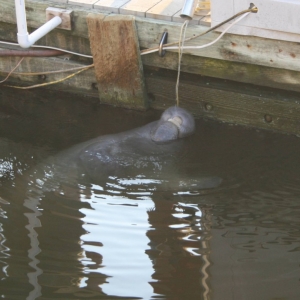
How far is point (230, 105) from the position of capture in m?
6.30

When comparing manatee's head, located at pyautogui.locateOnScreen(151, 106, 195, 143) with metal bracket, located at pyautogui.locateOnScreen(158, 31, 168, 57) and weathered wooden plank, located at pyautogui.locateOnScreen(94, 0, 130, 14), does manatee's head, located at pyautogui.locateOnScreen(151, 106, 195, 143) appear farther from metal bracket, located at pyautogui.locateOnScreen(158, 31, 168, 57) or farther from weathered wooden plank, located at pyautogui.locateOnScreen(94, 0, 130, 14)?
weathered wooden plank, located at pyautogui.locateOnScreen(94, 0, 130, 14)

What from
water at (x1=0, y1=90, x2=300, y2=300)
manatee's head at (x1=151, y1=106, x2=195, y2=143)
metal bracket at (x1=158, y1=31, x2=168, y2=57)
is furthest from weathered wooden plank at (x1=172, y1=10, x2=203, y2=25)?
water at (x1=0, y1=90, x2=300, y2=300)

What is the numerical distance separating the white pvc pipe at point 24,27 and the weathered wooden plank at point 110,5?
459 mm

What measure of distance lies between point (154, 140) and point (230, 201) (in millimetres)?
1211

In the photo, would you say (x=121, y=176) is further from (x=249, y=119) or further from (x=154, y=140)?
(x=249, y=119)

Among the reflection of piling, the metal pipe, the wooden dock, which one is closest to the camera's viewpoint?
the reflection of piling

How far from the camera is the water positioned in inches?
167

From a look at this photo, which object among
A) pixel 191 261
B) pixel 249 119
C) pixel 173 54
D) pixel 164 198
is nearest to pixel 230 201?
pixel 164 198

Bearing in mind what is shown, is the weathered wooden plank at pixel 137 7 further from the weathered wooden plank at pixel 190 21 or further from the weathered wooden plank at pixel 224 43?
the weathered wooden plank at pixel 190 21

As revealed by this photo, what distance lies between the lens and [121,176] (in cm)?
555

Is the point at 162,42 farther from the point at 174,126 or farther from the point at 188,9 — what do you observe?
the point at 174,126

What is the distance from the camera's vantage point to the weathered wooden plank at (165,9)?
609 cm

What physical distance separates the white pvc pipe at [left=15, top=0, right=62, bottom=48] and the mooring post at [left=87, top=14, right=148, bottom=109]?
38cm

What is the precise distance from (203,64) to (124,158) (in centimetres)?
130
